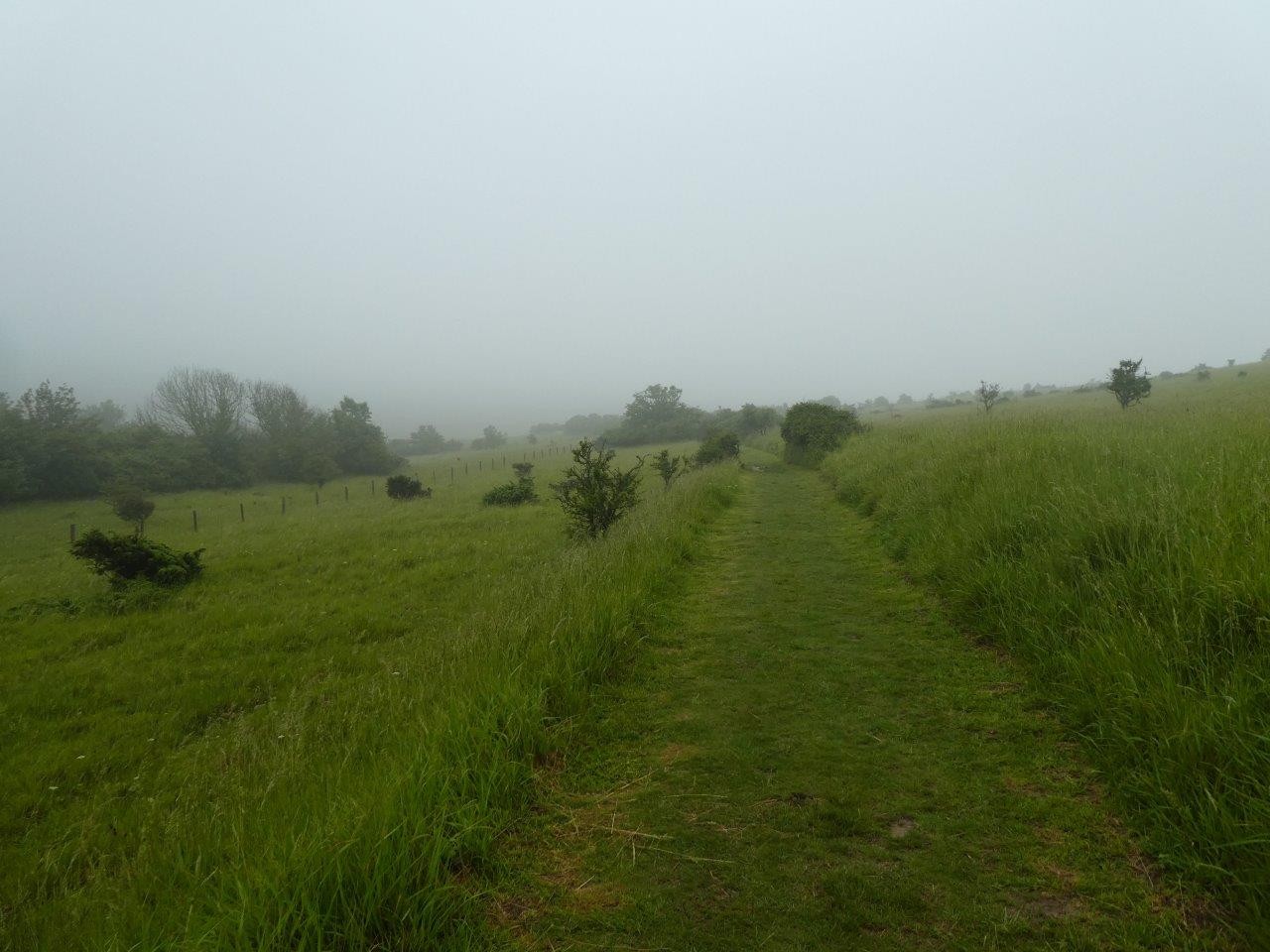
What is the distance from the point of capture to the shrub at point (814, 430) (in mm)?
26125

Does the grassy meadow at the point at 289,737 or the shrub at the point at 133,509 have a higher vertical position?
the shrub at the point at 133,509

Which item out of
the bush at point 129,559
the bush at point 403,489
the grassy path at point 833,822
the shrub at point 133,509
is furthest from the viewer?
the bush at point 403,489

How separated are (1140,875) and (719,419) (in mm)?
73121

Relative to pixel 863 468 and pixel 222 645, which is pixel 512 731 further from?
pixel 863 468

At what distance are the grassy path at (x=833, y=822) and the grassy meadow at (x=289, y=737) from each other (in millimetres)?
455

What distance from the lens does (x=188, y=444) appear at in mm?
45844

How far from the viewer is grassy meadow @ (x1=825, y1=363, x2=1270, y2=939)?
2.52m

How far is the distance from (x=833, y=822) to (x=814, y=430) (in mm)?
26149

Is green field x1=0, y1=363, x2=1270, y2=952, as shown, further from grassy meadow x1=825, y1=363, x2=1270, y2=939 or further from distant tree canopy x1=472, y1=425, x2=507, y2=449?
distant tree canopy x1=472, y1=425, x2=507, y2=449

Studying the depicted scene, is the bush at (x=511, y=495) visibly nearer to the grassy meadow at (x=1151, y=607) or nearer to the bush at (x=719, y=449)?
the bush at (x=719, y=449)

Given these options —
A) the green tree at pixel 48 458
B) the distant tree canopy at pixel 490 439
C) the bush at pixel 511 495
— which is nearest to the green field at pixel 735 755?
the bush at pixel 511 495

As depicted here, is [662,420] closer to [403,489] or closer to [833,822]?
[403,489]

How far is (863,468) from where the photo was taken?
14680mm

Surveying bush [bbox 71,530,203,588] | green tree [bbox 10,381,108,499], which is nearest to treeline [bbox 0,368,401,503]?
green tree [bbox 10,381,108,499]
